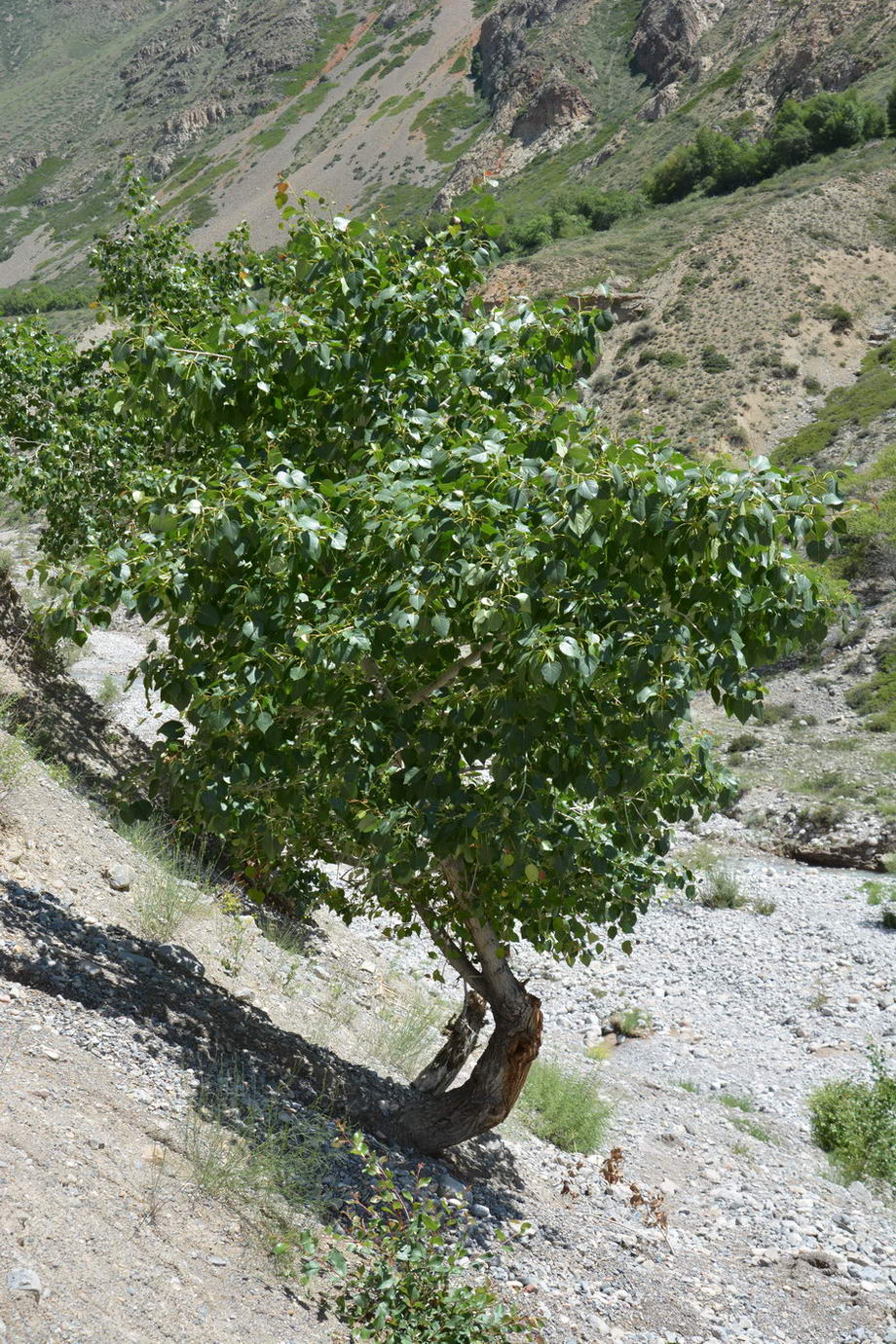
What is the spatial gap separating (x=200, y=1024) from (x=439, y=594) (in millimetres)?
3373

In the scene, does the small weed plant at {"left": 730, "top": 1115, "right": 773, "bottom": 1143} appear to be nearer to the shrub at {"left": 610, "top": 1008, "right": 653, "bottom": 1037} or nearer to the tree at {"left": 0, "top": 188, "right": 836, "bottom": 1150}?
the shrub at {"left": 610, "top": 1008, "right": 653, "bottom": 1037}

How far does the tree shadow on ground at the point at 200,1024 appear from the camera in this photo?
5156mm

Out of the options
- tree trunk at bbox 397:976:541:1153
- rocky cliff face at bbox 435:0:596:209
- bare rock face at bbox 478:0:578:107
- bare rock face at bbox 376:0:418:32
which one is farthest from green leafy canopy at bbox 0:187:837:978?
bare rock face at bbox 376:0:418:32

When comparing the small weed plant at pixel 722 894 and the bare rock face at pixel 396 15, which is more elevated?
the bare rock face at pixel 396 15

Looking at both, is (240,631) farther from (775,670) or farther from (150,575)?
(775,670)

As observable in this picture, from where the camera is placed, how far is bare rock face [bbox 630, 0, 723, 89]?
91750 millimetres

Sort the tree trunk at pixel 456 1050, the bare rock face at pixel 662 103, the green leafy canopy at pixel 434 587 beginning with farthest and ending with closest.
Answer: the bare rock face at pixel 662 103, the tree trunk at pixel 456 1050, the green leafy canopy at pixel 434 587

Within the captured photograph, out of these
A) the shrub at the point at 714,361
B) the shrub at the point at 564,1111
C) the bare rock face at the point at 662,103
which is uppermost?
the shrub at the point at 564,1111

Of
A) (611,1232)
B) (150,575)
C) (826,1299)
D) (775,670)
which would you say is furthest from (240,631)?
(775,670)

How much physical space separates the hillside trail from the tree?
108cm

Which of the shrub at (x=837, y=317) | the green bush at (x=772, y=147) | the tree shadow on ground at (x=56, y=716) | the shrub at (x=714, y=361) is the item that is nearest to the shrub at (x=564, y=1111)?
the tree shadow on ground at (x=56, y=716)

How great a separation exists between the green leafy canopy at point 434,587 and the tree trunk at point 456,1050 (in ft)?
3.81

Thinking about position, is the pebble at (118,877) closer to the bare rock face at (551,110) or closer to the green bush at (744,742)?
the green bush at (744,742)

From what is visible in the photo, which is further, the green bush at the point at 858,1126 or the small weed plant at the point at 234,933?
the green bush at the point at 858,1126
